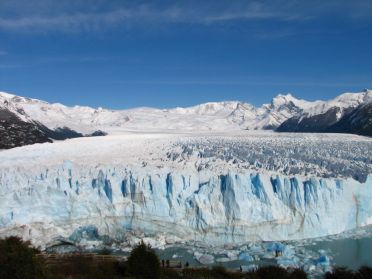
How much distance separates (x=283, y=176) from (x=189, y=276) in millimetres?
7246

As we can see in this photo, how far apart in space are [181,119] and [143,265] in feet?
289

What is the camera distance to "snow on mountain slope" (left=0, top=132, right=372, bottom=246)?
57.4 feet

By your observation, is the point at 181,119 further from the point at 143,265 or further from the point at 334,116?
the point at 143,265

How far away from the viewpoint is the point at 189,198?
58.9ft

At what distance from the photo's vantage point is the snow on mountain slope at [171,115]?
76312 mm

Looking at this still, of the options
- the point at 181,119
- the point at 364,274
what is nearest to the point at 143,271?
the point at 364,274

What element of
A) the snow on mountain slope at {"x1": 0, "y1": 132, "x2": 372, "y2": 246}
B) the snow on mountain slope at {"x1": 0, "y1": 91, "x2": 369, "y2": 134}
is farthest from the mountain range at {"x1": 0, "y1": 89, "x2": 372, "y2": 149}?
the snow on mountain slope at {"x1": 0, "y1": 132, "x2": 372, "y2": 246}

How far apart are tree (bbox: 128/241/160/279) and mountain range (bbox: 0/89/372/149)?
21.8 m

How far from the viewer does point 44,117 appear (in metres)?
87.0

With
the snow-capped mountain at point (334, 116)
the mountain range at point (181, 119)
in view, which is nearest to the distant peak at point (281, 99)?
the mountain range at point (181, 119)

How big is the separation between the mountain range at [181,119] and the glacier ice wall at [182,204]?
14973 millimetres

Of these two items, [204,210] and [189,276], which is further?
[204,210]

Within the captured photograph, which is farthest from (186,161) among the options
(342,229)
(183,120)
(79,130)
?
(183,120)

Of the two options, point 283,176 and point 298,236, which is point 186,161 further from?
point 298,236
